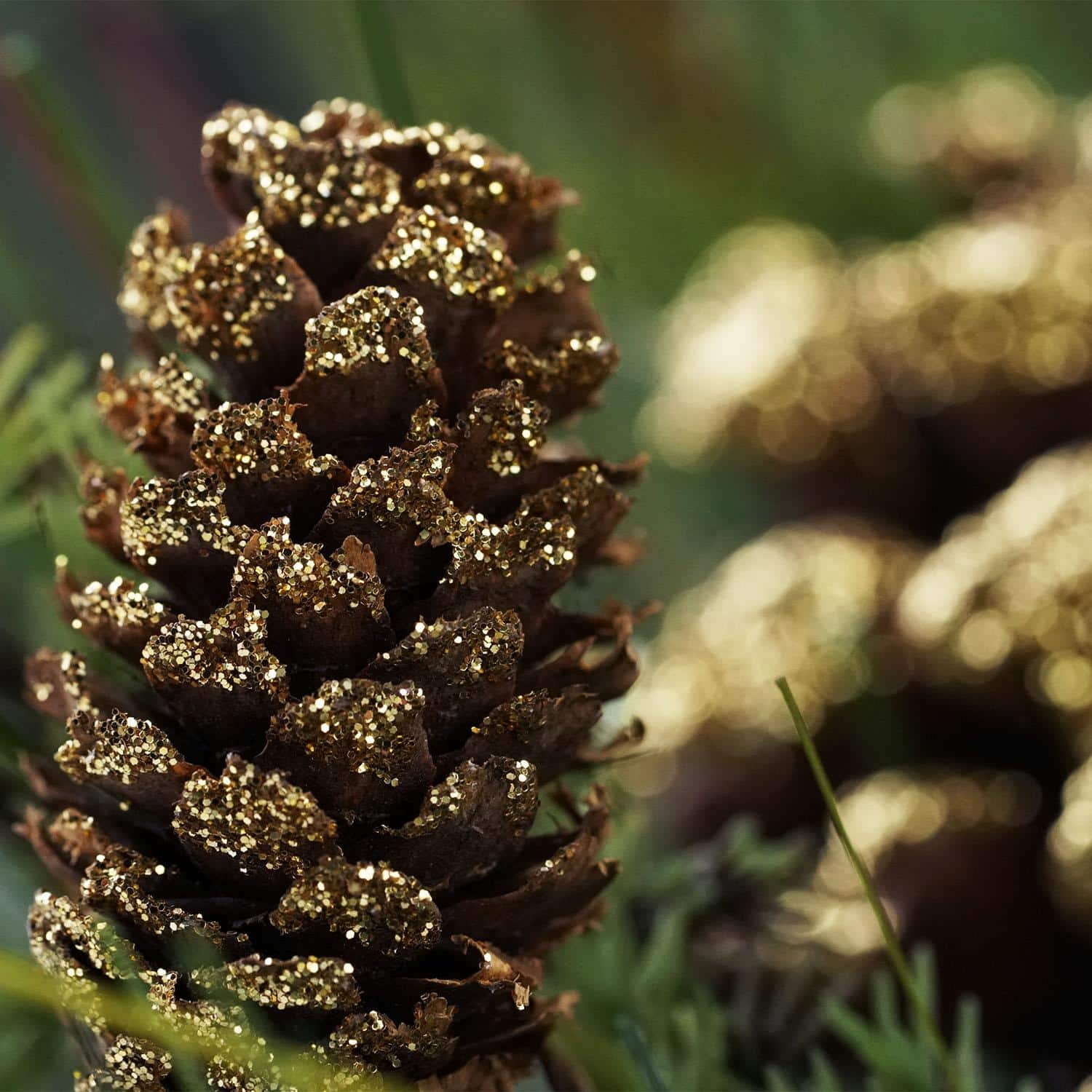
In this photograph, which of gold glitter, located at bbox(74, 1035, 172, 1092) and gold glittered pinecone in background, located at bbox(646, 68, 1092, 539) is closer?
gold glitter, located at bbox(74, 1035, 172, 1092)

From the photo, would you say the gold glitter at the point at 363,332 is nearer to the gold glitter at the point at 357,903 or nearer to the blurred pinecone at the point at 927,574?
the gold glitter at the point at 357,903

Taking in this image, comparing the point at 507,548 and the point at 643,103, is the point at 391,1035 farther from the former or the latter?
the point at 643,103

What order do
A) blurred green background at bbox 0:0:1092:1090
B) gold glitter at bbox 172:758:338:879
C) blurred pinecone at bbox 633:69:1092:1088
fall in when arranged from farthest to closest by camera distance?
1. blurred green background at bbox 0:0:1092:1090
2. blurred pinecone at bbox 633:69:1092:1088
3. gold glitter at bbox 172:758:338:879

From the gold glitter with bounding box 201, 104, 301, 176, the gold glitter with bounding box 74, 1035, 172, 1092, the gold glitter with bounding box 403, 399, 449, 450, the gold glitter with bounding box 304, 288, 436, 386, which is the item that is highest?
the gold glitter with bounding box 201, 104, 301, 176

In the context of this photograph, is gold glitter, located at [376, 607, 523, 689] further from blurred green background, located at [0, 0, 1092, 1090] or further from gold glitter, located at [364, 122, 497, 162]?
blurred green background, located at [0, 0, 1092, 1090]

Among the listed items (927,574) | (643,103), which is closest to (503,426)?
(927,574)

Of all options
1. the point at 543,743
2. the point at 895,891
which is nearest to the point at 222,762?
the point at 543,743

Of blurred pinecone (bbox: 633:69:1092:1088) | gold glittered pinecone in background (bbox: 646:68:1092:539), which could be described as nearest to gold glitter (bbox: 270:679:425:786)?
blurred pinecone (bbox: 633:69:1092:1088)

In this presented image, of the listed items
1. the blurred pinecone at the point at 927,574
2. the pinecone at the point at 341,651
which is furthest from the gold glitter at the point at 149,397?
the blurred pinecone at the point at 927,574

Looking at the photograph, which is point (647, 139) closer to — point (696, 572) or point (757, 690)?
point (696, 572)
